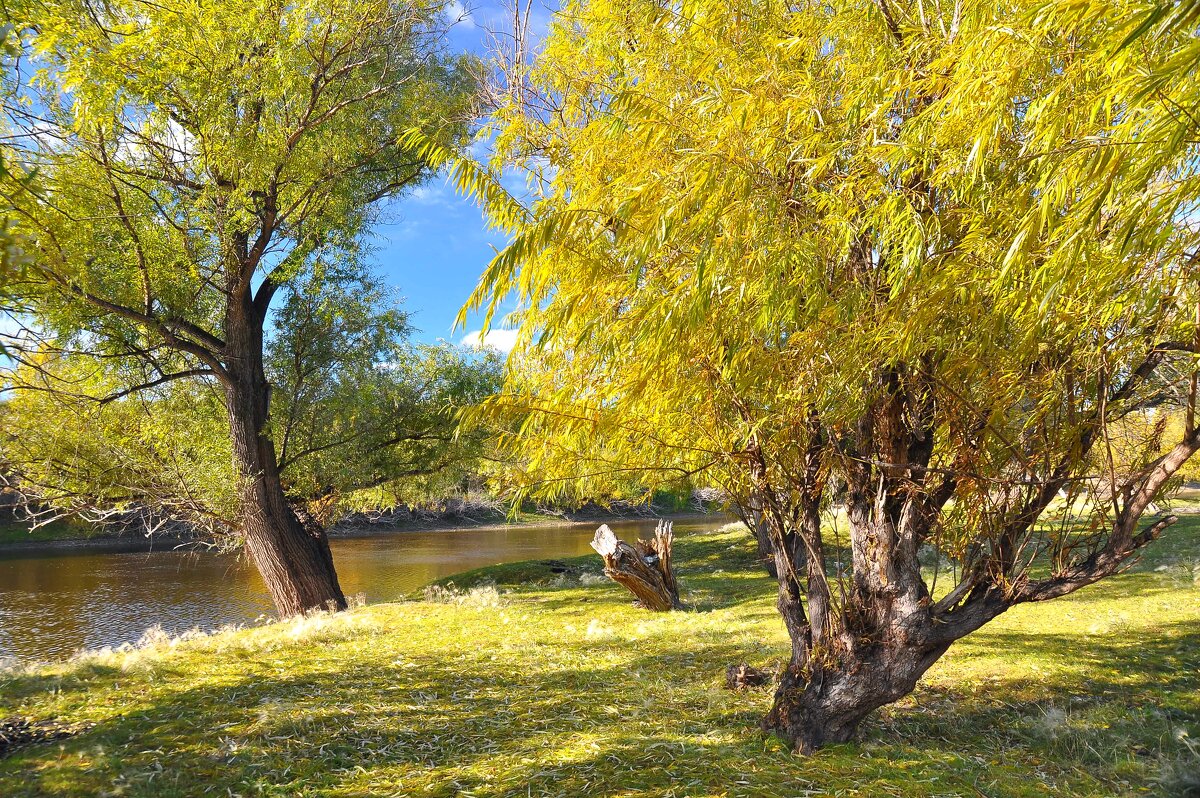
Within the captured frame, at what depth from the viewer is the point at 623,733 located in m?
4.29

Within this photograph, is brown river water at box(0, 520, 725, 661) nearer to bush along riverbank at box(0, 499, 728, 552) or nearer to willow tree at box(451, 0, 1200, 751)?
bush along riverbank at box(0, 499, 728, 552)

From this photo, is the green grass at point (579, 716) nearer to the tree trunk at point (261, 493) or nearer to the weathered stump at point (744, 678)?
the weathered stump at point (744, 678)

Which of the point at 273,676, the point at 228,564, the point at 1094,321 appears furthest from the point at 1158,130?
the point at 228,564

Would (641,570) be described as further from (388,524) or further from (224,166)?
(388,524)

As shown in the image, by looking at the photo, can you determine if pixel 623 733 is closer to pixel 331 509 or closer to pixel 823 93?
pixel 823 93

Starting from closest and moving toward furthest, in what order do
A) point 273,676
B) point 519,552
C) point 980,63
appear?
1. point 980,63
2. point 273,676
3. point 519,552

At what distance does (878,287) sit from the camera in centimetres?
335

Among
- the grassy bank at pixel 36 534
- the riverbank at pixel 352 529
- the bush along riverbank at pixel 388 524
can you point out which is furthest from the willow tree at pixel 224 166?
the grassy bank at pixel 36 534

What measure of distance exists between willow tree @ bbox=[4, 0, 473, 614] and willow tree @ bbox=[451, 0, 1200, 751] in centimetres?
464

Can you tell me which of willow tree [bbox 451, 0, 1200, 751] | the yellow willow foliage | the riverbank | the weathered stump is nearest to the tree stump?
the weathered stump

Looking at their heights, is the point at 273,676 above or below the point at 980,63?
below

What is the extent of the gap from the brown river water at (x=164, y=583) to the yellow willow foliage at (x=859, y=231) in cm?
903

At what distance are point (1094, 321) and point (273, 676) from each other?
6.42m

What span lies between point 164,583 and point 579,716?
69.0ft
